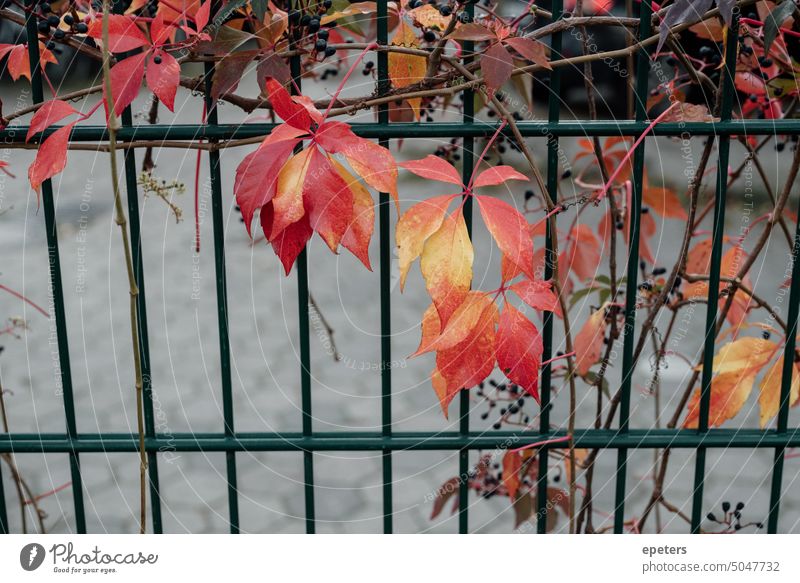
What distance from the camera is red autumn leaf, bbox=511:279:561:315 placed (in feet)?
4.92

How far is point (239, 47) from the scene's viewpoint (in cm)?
154

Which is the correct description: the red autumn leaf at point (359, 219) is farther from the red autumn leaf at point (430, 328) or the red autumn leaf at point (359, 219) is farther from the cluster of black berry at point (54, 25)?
the cluster of black berry at point (54, 25)

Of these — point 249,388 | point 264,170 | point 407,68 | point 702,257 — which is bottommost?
point 249,388

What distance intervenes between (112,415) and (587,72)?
3202 mm

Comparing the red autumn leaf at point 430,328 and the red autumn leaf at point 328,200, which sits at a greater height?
the red autumn leaf at point 328,200

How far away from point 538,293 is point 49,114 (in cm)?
83

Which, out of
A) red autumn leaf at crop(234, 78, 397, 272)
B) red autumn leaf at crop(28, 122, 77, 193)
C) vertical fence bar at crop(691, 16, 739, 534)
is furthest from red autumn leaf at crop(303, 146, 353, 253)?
vertical fence bar at crop(691, 16, 739, 534)

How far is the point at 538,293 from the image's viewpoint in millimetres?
1515

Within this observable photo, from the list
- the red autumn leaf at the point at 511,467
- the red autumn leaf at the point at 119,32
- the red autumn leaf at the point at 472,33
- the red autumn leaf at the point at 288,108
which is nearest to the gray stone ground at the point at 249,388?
the red autumn leaf at the point at 511,467

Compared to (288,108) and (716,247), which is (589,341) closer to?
(716,247)

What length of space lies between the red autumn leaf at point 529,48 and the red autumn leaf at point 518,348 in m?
0.37

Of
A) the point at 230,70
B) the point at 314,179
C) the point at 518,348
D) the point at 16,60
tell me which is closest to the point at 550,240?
the point at 518,348

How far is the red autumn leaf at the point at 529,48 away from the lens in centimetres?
144
